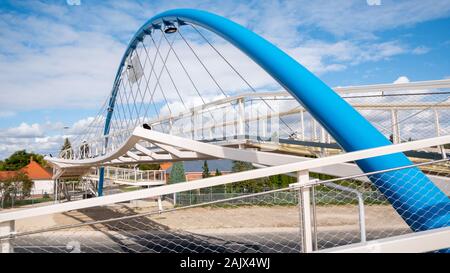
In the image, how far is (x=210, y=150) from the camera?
8.55 meters

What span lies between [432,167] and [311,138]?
2974 millimetres

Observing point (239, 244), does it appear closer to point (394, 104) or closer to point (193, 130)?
point (193, 130)

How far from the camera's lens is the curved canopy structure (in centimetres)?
436

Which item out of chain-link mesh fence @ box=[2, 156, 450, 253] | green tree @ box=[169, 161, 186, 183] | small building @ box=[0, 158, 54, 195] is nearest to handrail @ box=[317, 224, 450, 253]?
chain-link mesh fence @ box=[2, 156, 450, 253]

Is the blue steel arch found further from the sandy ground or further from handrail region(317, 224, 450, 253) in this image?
the sandy ground

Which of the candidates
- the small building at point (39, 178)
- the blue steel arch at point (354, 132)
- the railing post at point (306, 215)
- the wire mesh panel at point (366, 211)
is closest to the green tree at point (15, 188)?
the small building at point (39, 178)

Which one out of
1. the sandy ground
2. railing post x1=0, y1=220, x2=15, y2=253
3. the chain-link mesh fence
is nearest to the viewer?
railing post x1=0, y1=220, x2=15, y2=253

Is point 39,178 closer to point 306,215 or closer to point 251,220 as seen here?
point 251,220

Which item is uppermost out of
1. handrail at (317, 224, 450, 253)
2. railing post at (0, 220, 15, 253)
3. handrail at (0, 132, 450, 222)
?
handrail at (0, 132, 450, 222)

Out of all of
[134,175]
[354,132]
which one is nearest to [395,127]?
[354,132]

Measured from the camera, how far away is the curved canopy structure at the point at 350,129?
436 cm

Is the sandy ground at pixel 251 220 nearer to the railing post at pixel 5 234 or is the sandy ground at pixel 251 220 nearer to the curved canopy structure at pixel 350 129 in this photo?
the curved canopy structure at pixel 350 129

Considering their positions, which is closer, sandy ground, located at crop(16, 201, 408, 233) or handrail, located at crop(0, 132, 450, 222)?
handrail, located at crop(0, 132, 450, 222)
